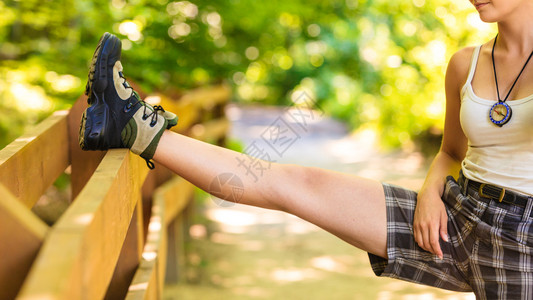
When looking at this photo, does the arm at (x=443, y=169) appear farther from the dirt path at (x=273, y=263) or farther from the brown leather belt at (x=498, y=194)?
the dirt path at (x=273, y=263)

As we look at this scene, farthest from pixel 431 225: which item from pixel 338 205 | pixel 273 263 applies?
pixel 273 263

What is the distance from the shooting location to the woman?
61.7 inches

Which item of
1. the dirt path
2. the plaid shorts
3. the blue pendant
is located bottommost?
the dirt path

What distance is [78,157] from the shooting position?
1802mm

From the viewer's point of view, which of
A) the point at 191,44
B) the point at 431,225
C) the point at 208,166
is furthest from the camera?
the point at 191,44

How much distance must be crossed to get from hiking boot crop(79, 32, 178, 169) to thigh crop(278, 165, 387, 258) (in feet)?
1.37

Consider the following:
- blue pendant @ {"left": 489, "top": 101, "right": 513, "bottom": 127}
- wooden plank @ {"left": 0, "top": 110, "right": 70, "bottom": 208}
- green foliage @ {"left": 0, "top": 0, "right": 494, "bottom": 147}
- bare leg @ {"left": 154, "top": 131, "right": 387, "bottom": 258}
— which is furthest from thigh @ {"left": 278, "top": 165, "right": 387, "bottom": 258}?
green foliage @ {"left": 0, "top": 0, "right": 494, "bottom": 147}

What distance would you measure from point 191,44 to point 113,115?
255 cm

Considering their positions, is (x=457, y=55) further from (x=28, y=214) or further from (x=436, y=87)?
(x=436, y=87)

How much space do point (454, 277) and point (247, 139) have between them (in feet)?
25.0

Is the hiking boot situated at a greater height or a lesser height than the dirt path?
greater

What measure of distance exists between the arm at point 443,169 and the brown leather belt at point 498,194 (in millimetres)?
126

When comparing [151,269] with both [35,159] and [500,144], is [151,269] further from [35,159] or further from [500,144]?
[500,144]

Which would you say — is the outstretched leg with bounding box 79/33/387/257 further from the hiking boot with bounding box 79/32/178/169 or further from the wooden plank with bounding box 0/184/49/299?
the wooden plank with bounding box 0/184/49/299
